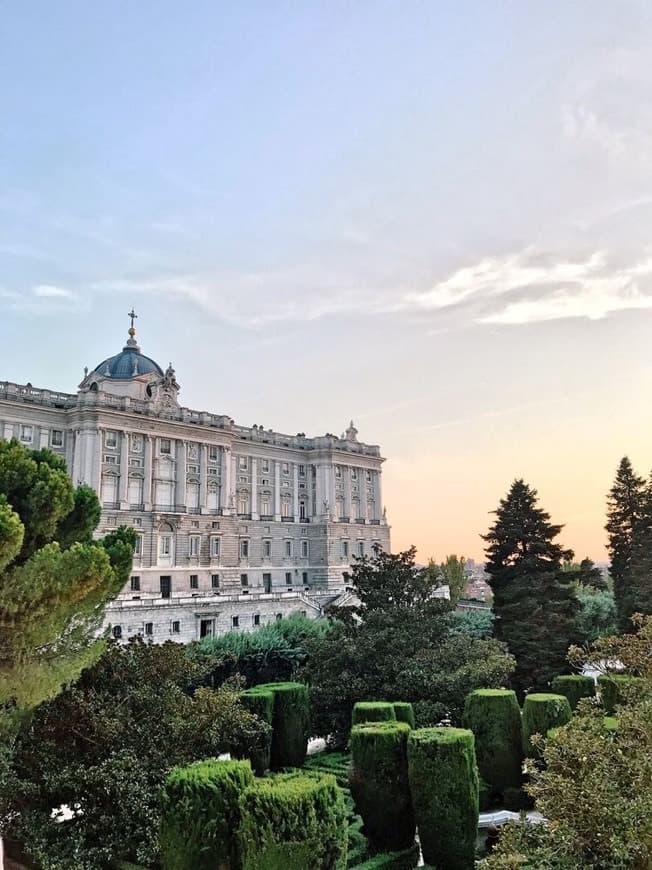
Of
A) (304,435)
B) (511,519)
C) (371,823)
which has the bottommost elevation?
(371,823)

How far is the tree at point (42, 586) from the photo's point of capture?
11.2 metres

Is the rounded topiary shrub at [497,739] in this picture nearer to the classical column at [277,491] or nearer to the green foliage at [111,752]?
the green foliage at [111,752]

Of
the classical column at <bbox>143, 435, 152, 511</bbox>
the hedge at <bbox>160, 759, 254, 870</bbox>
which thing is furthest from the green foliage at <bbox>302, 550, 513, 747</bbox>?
the classical column at <bbox>143, 435, 152, 511</bbox>

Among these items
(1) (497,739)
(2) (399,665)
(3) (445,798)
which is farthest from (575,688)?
(3) (445,798)

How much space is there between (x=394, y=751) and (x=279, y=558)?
4891 cm

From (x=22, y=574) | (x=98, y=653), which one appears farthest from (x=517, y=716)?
(x=22, y=574)

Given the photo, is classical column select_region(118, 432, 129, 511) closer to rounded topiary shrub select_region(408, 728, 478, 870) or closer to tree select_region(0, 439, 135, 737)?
tree select_region(0, 439, 135, 737)

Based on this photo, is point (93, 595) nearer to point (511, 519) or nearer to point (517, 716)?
point (517, 716)

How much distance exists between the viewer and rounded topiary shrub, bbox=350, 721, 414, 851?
1402cm

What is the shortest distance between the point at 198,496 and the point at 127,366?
11875 mm

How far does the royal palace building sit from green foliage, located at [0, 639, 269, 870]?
2623 centimetres

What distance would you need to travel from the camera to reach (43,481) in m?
13.0

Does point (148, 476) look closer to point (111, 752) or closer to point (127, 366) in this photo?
point (127, 366)

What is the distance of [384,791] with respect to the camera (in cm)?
1406
